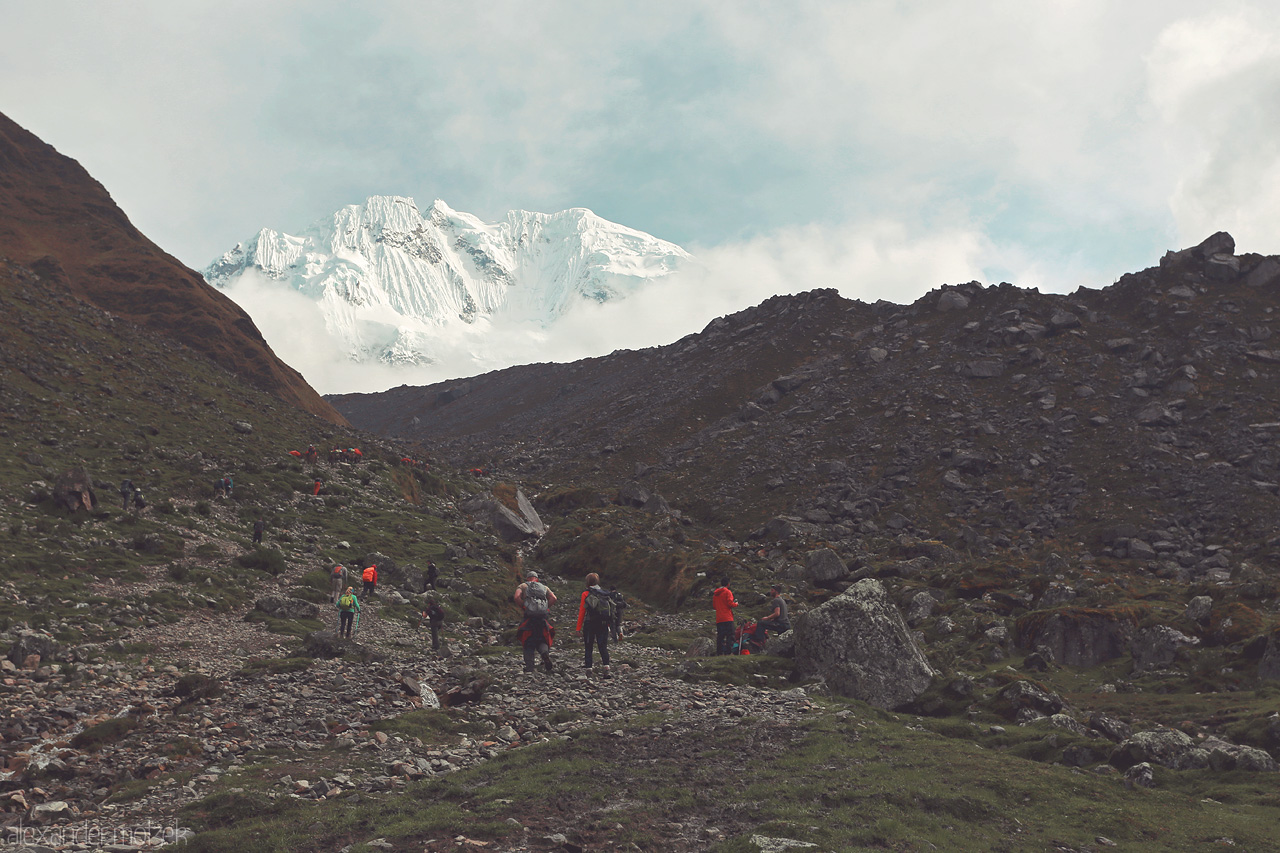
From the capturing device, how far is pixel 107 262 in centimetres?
9450

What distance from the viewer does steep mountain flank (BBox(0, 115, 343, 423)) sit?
8812 centimetres

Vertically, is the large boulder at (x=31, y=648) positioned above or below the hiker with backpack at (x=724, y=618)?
below

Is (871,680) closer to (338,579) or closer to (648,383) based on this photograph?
(338,579)

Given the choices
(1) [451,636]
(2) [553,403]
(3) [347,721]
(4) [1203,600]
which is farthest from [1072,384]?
(2) [553,403]

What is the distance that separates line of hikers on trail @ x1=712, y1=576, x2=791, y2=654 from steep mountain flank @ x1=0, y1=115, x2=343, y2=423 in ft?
273

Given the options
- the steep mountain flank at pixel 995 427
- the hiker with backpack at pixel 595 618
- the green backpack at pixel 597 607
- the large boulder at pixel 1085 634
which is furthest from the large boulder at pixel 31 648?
the steep mountain flank at pixel 995 427

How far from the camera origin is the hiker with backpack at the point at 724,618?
2517 cm

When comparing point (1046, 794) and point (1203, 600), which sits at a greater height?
point (1203, 600)

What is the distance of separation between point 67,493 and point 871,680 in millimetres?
34257

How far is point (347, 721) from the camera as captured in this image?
16141 millimetres

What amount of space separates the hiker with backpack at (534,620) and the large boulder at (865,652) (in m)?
7.79

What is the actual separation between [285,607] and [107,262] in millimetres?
88891

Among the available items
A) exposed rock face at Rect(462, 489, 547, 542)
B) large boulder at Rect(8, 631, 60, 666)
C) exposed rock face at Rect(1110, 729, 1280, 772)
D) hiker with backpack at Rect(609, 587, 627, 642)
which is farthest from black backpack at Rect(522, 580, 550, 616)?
exposed rock face at Rect(462, 489, 547, 542)

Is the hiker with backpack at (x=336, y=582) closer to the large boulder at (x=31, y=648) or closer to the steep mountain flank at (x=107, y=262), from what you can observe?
the large boulder at (x=31, y=648)
